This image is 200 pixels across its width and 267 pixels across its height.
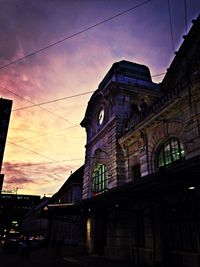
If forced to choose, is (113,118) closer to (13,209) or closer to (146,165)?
(146,165)

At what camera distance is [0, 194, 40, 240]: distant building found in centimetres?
11113

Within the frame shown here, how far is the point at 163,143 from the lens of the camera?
54.4 ft

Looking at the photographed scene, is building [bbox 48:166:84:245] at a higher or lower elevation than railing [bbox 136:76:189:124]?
lower

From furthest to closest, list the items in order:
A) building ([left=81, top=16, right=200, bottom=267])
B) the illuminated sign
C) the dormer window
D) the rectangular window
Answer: the dormer window → the rectangular window → the illuminated sign → building ([left=81, top=16, right=200, bottom=267])


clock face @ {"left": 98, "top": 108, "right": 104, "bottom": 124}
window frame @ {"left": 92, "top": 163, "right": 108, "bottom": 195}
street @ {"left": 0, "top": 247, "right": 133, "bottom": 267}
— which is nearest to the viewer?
street @ {"left": 0, "top": 247, "right": 133, "bottom": 267}

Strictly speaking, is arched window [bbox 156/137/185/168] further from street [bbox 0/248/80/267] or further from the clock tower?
street [bbox 0/248/80/267]

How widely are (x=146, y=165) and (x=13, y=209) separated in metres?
112

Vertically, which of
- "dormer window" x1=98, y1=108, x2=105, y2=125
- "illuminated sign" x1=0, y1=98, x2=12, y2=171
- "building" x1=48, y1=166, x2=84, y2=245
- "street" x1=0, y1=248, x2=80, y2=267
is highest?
"dormer window" x1=98, y1=108, x2=105, y2=125

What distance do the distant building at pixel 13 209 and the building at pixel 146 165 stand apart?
9685 centimetres

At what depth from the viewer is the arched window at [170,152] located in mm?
14962

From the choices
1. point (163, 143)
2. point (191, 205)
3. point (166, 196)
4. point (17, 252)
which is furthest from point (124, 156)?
point (17, 252)

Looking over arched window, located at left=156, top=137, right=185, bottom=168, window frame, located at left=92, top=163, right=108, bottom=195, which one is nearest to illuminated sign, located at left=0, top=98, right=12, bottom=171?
window frame, located at left=92, top=163, right=108, bottom=195

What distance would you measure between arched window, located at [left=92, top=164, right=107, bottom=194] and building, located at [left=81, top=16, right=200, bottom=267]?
0.32ft

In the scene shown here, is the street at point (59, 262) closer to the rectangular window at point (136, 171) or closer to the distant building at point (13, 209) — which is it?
the rectangular window at point (136, 171)
